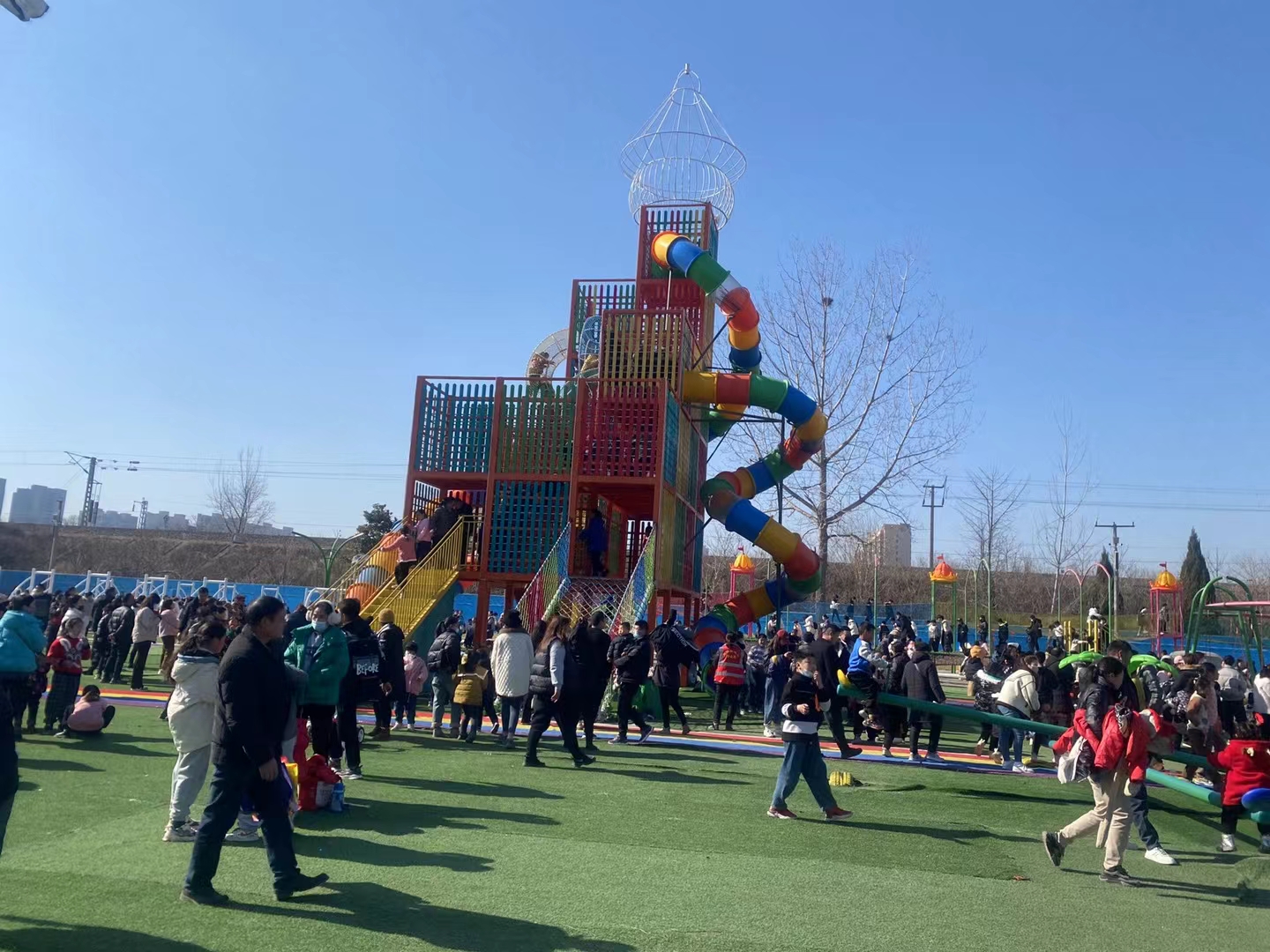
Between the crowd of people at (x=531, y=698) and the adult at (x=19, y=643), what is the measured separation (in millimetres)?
17

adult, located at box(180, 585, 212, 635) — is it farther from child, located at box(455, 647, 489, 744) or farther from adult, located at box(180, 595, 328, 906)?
adult, located at box(180, 595, 328, 906)

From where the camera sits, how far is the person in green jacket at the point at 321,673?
9023mm

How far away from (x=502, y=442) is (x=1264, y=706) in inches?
558

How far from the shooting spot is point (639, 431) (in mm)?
21281

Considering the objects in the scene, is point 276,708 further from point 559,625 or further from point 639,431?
point 639,431

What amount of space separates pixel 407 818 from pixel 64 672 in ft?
21.4

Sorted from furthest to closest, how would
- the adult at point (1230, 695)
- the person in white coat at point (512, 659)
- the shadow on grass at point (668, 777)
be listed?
1. the adult at point (1230, 695)
2. the person in white coat at point (512, 659)
3. the shadow on grass at point (668, 777)

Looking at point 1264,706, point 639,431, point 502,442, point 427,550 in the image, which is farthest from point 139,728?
point 1264,706

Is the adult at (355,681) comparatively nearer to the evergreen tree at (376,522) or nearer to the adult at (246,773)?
the adult at (246,773)

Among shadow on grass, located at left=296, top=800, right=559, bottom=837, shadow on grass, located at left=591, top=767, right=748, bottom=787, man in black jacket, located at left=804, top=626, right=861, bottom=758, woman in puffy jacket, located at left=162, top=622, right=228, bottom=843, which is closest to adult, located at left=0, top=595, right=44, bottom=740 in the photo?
woman in puffy jacket, located at left=162, top=622, right=228, bottom=843

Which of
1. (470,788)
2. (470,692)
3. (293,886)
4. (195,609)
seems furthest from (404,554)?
(293,886)

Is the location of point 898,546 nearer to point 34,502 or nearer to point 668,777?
point 668,777

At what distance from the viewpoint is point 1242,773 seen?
8.63 m

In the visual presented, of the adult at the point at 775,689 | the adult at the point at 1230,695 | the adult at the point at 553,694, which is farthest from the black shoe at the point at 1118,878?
the adult at the point at 1230,695
